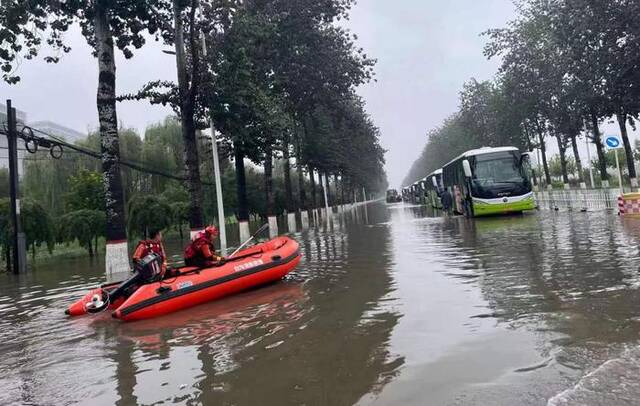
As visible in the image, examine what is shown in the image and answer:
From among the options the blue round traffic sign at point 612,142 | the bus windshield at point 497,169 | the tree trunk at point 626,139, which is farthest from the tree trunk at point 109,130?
the tree trunk at point 626,139

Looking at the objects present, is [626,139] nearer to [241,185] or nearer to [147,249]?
[241,185]

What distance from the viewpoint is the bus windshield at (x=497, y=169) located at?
2270 centimetres

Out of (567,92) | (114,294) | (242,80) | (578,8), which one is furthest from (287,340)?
(567,92)

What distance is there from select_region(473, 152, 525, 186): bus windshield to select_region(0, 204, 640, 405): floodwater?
38.5ft

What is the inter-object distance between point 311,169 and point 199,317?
109 feet

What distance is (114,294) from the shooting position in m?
9.67

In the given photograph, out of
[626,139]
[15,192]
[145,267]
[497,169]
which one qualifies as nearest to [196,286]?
[145,267]

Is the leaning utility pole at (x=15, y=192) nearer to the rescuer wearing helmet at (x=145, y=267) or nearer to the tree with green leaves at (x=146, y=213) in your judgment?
the tree with green leaves at (x=146, y=213)

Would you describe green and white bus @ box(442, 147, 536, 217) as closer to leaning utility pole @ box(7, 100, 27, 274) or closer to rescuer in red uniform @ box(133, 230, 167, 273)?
rescuer in red uniform @ box(133, 230, 167, 273)

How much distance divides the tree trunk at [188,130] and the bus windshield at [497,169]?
39.4ft

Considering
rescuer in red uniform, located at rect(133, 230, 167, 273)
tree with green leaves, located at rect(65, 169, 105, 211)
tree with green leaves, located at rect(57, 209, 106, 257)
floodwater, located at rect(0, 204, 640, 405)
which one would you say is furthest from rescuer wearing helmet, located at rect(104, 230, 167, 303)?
tree with green leaves, located at rect(65, 169, 105, 211)

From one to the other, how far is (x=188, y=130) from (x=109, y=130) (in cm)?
333

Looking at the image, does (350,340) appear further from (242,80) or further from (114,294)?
(242,80)

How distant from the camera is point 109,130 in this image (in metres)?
15.1
